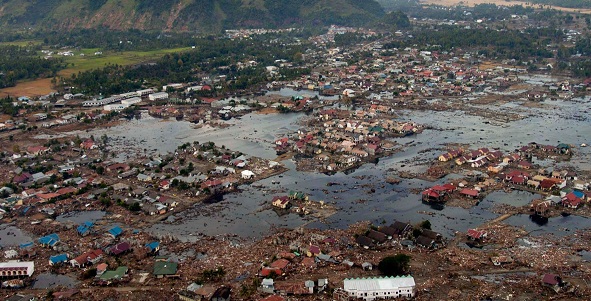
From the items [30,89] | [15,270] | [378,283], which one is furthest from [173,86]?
[378,283]

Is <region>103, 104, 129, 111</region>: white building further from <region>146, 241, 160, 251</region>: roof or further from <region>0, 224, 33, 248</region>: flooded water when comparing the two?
<region>146, 241, 160, 251</region>: roof

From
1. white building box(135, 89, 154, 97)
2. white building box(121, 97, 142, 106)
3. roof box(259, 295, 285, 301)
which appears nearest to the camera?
roof box(259, 295, 285, 301)

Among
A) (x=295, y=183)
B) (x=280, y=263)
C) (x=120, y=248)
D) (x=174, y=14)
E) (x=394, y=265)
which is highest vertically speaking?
(x=174, y=14)

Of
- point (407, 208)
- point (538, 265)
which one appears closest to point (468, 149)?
point (407, 208)

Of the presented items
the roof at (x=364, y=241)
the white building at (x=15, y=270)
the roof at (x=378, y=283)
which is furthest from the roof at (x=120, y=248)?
the roof at (x=364, y=241)

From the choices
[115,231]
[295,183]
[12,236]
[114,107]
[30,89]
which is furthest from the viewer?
[30,89]

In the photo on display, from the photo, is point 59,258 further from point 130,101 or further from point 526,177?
point 130,101

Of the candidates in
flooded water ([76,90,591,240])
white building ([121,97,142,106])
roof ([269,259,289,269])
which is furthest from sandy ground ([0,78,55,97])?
roof ([269,259,289,269])
